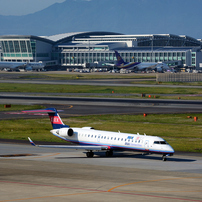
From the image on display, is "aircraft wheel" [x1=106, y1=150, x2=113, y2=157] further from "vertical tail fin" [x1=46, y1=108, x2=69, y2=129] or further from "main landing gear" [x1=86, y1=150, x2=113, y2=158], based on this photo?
"vertical tail fin" [x1=46, y1=108, x2=69, y2=129]

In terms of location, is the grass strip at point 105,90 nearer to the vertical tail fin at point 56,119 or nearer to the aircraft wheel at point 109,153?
the vertical tail fin at point 56,119

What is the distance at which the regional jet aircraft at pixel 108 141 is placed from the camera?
49.3 meters

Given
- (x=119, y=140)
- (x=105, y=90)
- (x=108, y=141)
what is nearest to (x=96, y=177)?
(x=119, y=140)

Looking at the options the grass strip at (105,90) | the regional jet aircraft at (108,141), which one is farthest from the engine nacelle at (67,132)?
the grass strip at (105,90)

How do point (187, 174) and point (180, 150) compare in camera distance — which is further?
point (180, 150)

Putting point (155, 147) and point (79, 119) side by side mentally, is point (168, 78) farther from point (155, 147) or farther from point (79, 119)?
point (155, 147)

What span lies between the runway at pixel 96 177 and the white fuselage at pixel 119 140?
1.55m

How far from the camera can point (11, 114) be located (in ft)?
312

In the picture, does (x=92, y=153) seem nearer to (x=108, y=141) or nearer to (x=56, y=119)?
(x=108, y=141)

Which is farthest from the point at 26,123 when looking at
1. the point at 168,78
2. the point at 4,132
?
the point at 168,78

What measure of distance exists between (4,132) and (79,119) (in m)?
18.0

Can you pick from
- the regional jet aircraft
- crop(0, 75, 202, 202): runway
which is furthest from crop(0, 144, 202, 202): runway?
the regional jet aircraft

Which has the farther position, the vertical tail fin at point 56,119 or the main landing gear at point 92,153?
the vertical tail fin at point 56,119

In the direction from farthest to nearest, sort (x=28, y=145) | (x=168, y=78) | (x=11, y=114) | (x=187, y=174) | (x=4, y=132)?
1. (x=168, y=78)
2. (x=11, y=114)
3. (x=4, y=132)
4. (x=28, y=145)
5. (x=187, y=174)
